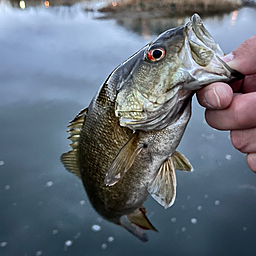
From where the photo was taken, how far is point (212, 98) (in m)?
0.98

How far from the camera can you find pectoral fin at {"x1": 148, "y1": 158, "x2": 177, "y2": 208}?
131 centimetres

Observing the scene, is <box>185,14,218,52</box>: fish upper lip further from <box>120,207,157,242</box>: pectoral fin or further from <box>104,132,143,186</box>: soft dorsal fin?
<box>120,207,157,242</box>: pectoral fin

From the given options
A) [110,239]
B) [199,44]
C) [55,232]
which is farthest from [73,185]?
[199,44]

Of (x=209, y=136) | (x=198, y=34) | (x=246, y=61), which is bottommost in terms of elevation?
(x=209, y=136)

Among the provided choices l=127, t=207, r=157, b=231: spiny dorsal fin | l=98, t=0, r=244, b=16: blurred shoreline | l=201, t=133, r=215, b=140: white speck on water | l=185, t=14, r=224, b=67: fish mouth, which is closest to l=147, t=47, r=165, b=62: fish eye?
l=185, t=14, r=224, b=67: fish mouth

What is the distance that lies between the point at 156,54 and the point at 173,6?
25.7ft

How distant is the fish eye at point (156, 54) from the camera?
100 centimetres

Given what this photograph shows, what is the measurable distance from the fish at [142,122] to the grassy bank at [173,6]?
694cm

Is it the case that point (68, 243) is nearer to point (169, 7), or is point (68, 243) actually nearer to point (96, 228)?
point (96, 228)

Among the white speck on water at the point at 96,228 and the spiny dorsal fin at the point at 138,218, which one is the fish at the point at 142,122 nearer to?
the spiny dorsal fin at the point at 138,218

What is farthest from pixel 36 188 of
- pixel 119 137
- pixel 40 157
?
pixel 119 137

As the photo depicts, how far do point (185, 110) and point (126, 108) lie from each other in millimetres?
252

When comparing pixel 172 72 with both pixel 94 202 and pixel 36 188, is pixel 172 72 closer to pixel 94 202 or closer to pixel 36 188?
pixel 94 202

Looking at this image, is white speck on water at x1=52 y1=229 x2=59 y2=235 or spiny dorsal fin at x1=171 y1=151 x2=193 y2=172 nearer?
spiny dorsal fin at x1=171 y1=151 x2=193 y2=172
